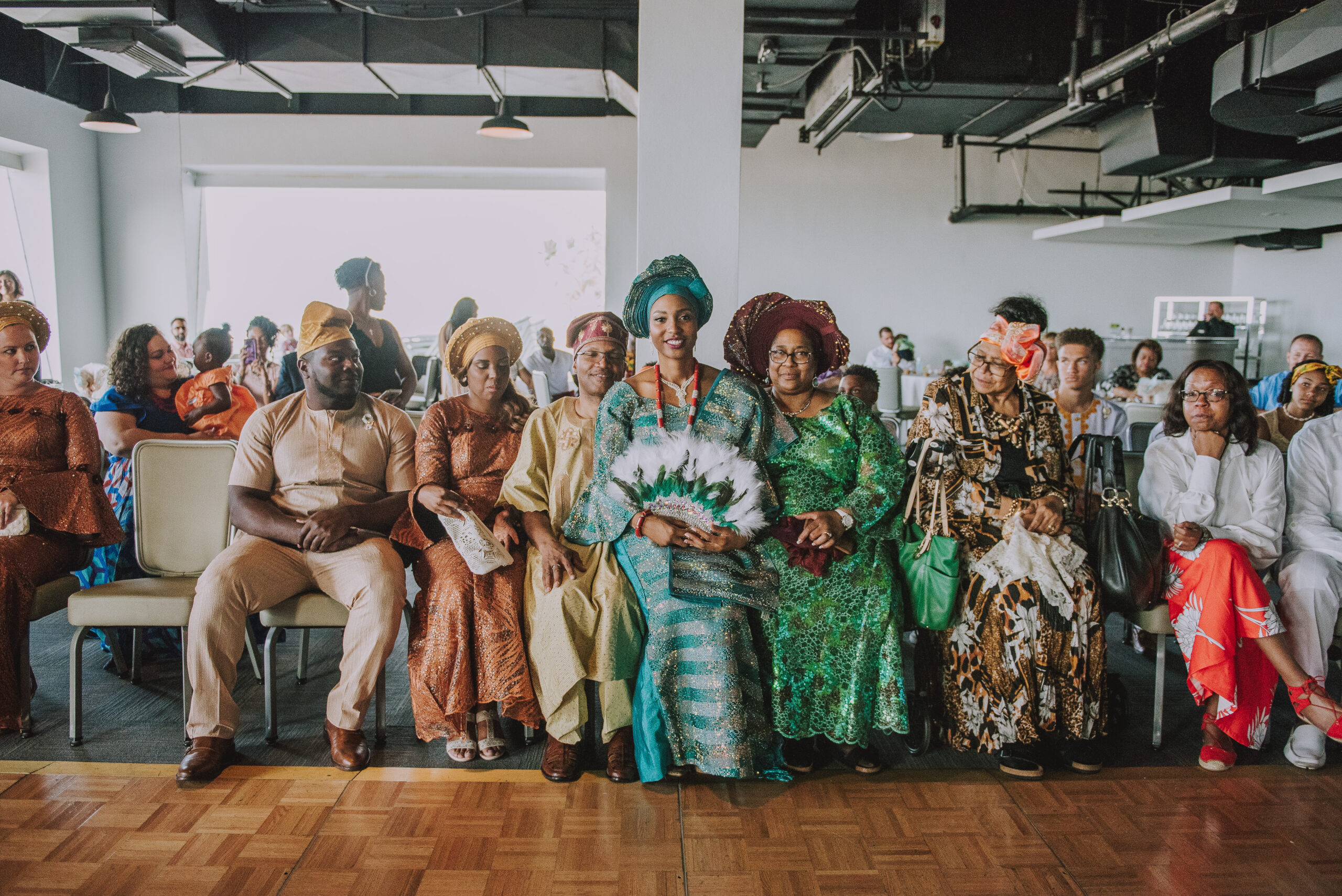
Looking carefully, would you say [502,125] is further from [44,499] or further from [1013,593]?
[1013,593]

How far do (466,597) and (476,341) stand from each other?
3.06ft

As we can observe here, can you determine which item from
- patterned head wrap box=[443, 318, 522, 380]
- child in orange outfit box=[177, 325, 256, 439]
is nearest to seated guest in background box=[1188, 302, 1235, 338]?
patterned head wrap box=[443, 318, 522, 380]

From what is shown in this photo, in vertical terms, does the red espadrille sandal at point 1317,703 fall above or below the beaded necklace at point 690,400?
below

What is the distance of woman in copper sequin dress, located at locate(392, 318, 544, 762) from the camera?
108 inches

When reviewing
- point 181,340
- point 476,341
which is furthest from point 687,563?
point 181,340

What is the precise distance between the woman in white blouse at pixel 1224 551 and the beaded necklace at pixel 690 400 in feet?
5.56

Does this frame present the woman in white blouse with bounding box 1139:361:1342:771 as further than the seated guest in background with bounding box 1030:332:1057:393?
No

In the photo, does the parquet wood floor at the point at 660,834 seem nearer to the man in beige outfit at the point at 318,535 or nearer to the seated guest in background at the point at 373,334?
the man in beige outfit at the point at 318,535

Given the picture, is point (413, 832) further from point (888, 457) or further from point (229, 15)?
point (229, 15)

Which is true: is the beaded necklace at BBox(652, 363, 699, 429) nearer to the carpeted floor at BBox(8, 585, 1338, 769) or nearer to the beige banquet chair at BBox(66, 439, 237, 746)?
the carpeted floor at BBox(8, 585, 1338, 769)

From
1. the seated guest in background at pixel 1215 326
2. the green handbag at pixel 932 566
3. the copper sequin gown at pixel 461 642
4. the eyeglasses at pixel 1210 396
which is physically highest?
the seated guest in background at pixel 1215 326

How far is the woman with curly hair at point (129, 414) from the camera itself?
11.9 ft

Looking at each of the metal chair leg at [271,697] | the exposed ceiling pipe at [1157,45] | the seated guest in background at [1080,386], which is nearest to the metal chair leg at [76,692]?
the metal chair leg at [271,697]

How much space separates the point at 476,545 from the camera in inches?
107
